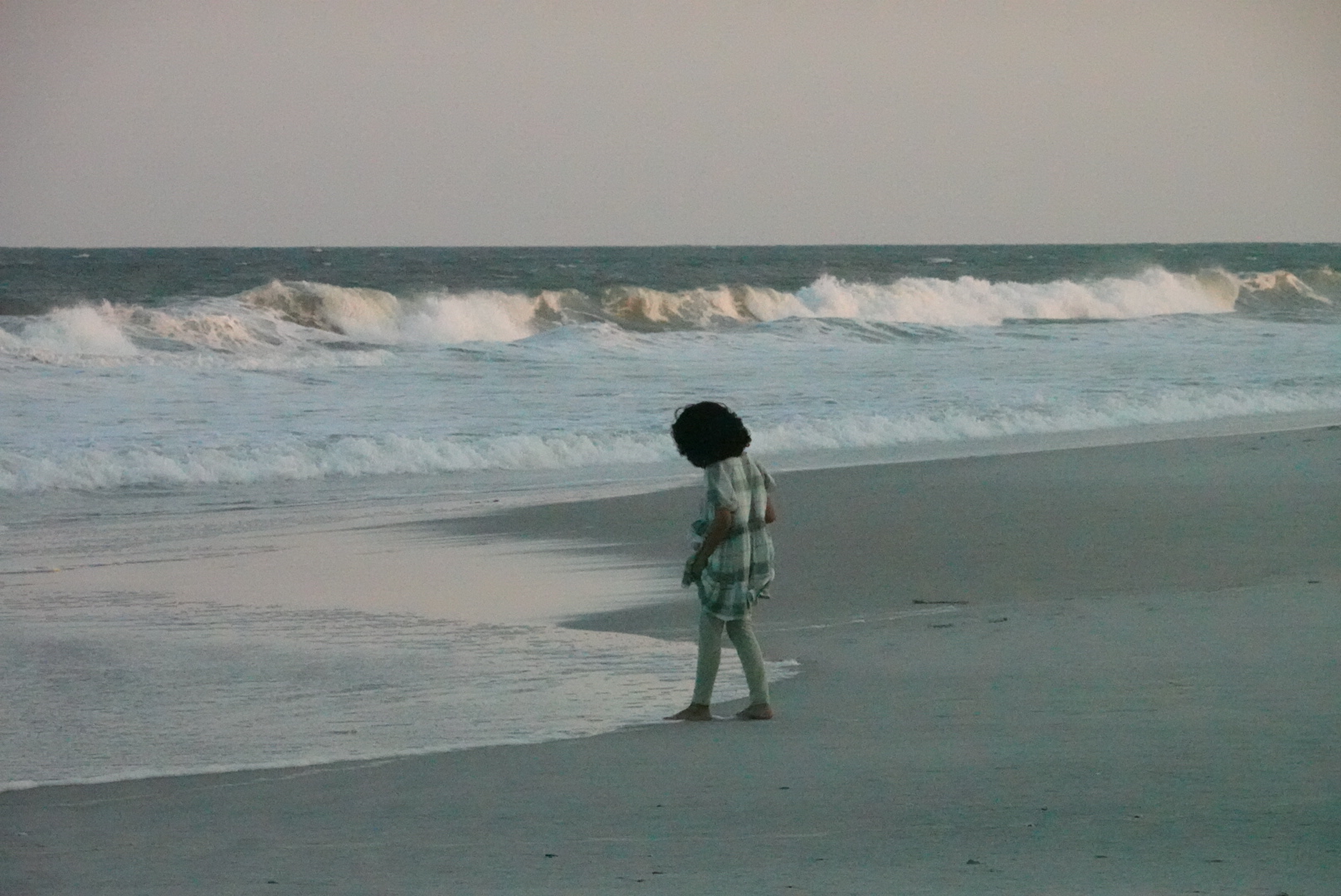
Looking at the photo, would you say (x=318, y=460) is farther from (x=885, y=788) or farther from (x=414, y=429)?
(x=885, y=788)

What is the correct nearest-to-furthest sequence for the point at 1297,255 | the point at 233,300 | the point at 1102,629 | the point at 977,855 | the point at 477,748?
1. the point at 977,855
2. the point at 477,748
3. the point at 1102,629
4. the point at 233,300
5. the point at 1297,255

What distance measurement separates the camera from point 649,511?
1100 centimetres

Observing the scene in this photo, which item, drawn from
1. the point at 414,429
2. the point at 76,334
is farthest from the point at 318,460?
the point at 76,334

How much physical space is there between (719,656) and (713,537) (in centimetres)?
38

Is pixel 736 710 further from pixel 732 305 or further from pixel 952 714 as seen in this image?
pixel 732 305

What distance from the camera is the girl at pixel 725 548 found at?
5395 mm

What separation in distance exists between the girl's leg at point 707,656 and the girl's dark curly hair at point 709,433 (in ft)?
1.69

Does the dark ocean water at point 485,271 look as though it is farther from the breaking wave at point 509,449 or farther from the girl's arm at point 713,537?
the girl's arm at point 713,537

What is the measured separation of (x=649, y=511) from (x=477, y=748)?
6099 mm

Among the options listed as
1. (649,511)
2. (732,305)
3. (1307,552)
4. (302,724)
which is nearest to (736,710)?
(302,724)

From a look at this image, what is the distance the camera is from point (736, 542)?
545 cm

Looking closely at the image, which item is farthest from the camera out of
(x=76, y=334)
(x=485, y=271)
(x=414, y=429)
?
(x=485, y=271)

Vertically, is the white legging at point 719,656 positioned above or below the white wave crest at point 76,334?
above

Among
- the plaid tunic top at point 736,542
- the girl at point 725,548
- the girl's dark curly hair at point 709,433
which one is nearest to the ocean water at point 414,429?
the girl at point 725,548
